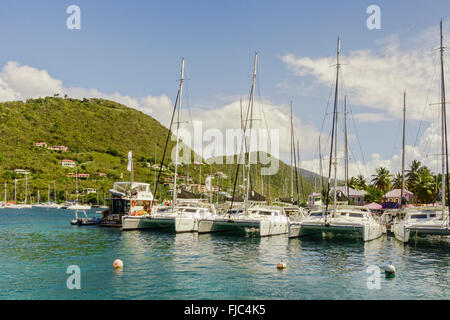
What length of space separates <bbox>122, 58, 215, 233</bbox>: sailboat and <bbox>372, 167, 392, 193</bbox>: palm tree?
60.5 m

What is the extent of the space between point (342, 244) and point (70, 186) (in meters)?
137

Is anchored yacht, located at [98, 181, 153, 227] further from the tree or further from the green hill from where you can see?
the green hill

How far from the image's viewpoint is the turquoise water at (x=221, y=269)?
1573cm

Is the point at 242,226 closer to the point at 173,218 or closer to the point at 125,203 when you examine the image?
the point at 173,218

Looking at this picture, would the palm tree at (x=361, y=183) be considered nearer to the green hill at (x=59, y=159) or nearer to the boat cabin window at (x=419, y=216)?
the green hill at (x=59, y=159)

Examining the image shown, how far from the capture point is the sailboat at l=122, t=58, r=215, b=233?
38.0m

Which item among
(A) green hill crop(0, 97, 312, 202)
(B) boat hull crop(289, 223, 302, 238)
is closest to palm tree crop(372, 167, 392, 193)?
(A) green hill crop(0, 97, 312, 202)

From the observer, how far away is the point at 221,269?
20.5 meters

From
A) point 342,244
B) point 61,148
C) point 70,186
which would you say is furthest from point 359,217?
point 61,148

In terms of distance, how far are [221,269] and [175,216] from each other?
1850 centimetres

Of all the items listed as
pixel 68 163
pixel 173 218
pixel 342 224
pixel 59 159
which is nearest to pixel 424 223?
pixel 342 224

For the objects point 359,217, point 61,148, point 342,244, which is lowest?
point 342,244
